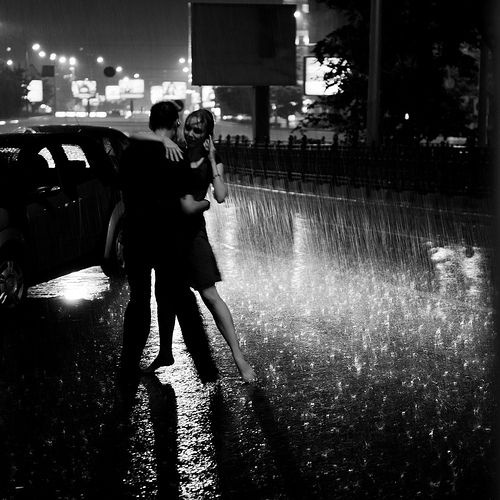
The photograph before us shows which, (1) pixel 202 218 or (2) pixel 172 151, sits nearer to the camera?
(2) pixel 172 151

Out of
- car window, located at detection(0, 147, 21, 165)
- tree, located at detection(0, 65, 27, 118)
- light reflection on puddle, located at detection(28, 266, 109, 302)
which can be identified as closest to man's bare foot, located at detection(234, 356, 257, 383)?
light reflection on puddle, located at detection(28, 266, 109, 302)

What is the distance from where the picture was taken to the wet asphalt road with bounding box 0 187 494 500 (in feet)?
17.1

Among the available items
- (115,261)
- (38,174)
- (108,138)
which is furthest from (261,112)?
(38,174)

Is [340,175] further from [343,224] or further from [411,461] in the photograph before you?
[411,461]

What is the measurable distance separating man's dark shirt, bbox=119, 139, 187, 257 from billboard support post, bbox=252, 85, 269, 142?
123 feet

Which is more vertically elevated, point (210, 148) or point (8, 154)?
point (210, 148)

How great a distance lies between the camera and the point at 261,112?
46.1 metres

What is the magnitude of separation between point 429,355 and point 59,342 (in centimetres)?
280

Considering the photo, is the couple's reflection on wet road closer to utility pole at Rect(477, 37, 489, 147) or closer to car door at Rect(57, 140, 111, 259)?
car door at Rect(57, 140, 111, 259)

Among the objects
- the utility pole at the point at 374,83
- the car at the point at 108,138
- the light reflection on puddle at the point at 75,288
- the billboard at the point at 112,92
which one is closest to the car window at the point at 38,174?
the light reflection on puddle at the point at 75,288

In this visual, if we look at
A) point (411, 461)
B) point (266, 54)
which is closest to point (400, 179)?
point (411, 461)

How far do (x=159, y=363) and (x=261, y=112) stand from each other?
39016 mm

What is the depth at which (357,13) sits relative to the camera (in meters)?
38.0

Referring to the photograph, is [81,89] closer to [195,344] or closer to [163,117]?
[195,344]
